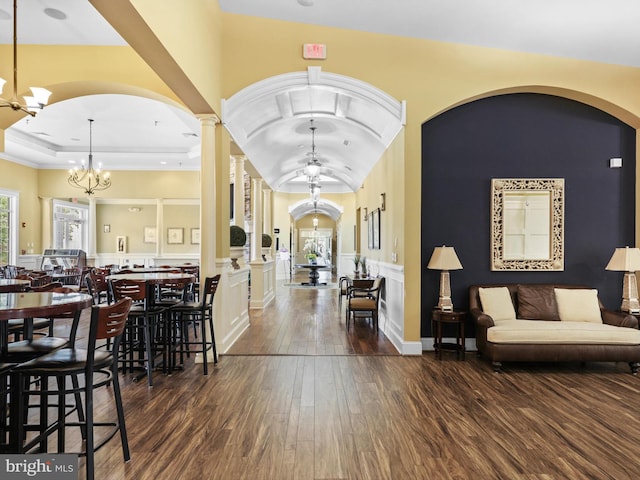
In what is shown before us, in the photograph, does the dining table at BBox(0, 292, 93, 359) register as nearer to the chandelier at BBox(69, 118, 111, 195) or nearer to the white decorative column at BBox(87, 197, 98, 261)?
the chandelier at BBox(69, 118, 111, 195)

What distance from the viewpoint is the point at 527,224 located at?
568 centimetres

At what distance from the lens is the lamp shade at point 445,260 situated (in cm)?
521

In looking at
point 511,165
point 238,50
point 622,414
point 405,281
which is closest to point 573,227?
point 511,165

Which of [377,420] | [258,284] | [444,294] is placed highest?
[444,294]

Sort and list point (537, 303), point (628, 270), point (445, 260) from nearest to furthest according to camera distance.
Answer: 1. point (628, 270)
2. point (445, 260)
3. point (537, 303)

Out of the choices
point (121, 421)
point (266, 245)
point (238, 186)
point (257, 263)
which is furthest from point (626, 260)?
point (266, 245)

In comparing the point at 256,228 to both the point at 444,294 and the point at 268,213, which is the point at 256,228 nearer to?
Answer: the point at 268,213

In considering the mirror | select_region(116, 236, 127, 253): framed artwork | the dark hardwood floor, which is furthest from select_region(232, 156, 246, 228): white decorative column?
select_region(116, 236, 127, 253): framed artwork

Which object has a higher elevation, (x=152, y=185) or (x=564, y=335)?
(x=152, y=185)

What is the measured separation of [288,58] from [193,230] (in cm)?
956

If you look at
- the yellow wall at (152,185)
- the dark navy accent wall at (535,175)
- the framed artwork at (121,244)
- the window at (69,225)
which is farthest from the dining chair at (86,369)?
the framed artwork at (121,244)

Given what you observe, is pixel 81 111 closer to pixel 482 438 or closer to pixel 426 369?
pixel 426 369

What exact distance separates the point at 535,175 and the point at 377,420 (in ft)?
A: 13.5

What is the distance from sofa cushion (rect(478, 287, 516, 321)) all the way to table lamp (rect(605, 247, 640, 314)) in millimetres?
1353
